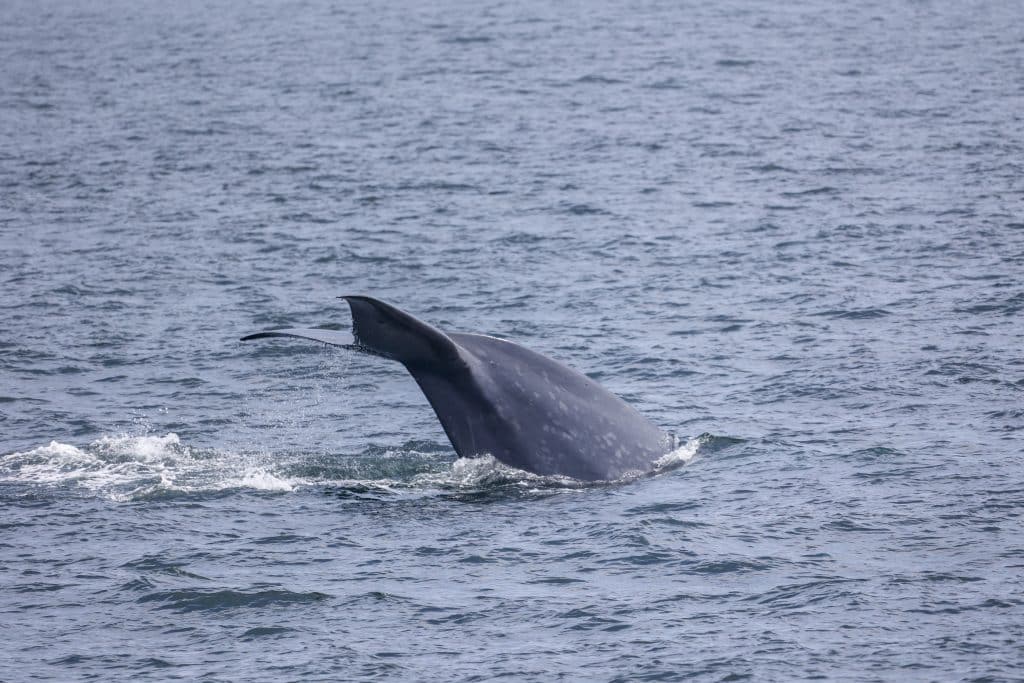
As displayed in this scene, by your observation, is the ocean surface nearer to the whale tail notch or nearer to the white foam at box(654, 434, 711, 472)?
the white foam at box(654, 434, 711, 472)

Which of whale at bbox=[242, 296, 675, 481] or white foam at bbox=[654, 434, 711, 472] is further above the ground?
whale at bbox=[242, 296, 675, 481]

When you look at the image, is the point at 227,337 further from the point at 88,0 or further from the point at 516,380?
the point at 88,0

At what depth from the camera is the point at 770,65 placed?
49156mm

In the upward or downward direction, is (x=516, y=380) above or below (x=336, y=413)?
above

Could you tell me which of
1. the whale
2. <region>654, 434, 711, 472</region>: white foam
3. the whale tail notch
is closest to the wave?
<region>654, 434, 711, 472</region>: white foam

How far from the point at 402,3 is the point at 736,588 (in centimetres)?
6125

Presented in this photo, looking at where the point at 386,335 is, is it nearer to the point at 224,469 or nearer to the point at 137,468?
the point at 224,469

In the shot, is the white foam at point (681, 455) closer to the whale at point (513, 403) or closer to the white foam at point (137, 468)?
the whale at point (513, 403)

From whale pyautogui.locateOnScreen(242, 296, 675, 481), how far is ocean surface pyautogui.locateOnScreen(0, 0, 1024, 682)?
1.04 ft

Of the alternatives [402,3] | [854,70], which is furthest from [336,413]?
[402,3]

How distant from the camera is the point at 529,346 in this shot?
897 inches

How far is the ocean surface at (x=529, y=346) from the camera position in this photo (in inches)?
519

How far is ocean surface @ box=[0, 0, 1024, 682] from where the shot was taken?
43.2ft

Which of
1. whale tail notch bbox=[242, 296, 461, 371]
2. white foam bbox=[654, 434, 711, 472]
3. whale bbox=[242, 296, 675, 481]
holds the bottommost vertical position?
white foam bbox=[654, 434, 711, 472]
